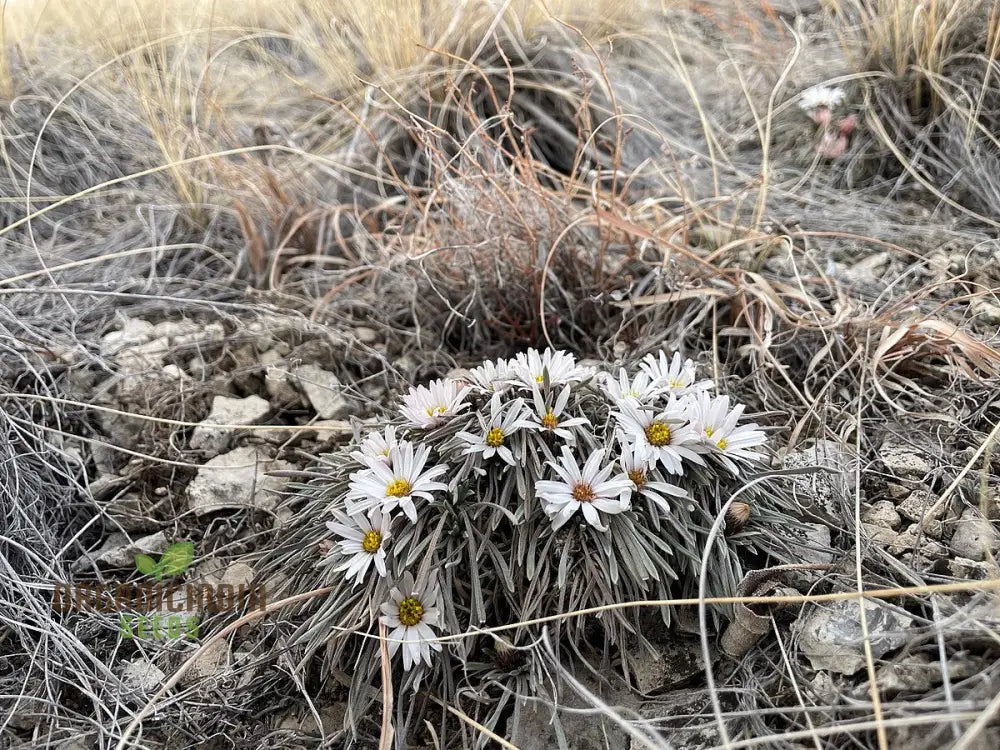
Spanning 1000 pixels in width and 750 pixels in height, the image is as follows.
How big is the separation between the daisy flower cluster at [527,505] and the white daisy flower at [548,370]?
0.02 m

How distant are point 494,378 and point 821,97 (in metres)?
2.15

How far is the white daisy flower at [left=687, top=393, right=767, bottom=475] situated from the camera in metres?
1.46

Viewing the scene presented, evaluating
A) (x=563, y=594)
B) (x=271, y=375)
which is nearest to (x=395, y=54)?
(x=271, y=375)

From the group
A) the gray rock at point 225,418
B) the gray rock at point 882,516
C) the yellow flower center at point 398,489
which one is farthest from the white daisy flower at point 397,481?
the gray rock at point 882,516

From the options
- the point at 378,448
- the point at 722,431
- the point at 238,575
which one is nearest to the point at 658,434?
the point at 722,431

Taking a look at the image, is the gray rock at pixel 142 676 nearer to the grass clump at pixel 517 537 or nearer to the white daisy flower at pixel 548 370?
the grass clump at pixel 517 537

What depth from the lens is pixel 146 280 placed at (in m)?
2.49

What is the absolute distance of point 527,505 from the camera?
56.2 inches

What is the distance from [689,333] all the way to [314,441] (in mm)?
1121

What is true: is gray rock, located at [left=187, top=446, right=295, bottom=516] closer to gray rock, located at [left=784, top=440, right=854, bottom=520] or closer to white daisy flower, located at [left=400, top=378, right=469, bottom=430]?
Answer: white daisy flower, located at [left=400, top=378, right=469, bottom=430]

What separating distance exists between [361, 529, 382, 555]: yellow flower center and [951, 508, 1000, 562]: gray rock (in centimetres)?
116

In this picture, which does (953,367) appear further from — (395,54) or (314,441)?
(395,54)

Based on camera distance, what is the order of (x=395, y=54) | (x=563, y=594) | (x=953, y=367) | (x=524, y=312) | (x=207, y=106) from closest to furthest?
(x=563, y=594) < (x=953, y=367) < (x=524, y=312) < (x=207, y=106) < (x=395, y=54)

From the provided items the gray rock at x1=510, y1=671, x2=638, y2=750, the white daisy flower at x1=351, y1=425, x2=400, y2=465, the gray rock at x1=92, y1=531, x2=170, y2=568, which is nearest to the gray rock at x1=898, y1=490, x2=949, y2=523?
the gray rock at x1=510, y1=671, x2=638, y2=750
